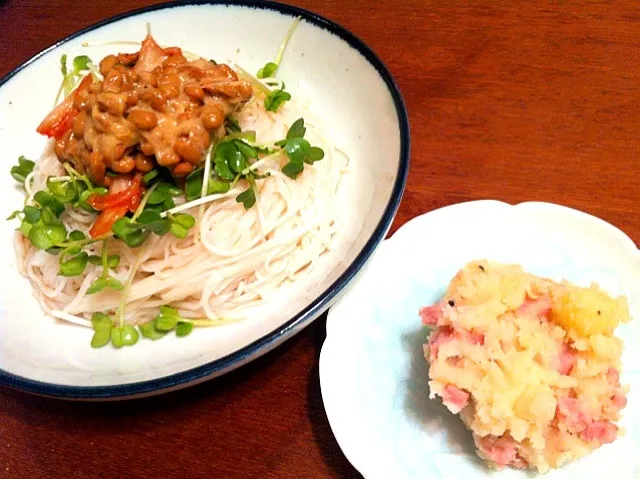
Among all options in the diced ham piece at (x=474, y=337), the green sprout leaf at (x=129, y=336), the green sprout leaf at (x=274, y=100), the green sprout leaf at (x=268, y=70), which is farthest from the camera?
the green sprout leaf at (x=268, y=70)

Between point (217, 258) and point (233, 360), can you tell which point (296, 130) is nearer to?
point (217, 258)

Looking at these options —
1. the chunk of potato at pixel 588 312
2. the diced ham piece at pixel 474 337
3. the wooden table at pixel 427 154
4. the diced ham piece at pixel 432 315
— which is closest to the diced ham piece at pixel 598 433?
the chunk of potato at pixel 588 312

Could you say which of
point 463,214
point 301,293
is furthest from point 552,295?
point 301,293

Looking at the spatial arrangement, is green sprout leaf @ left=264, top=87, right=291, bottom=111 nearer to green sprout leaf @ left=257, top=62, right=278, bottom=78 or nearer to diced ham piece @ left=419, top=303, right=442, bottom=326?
green sprout leaf @ left=257, top=62, right=278, bottom=78

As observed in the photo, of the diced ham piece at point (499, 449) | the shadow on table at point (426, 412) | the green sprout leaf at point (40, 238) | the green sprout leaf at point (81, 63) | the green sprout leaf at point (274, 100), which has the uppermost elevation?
the green sprout leaf at point (81, 63)

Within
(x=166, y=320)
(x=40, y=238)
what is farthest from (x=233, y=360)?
(x=40, y=238)

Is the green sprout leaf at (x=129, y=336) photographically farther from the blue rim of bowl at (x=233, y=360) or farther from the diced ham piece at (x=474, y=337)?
the diced ham piece at (x=474, y=337)

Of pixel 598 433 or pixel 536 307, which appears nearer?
pixel 598 433
